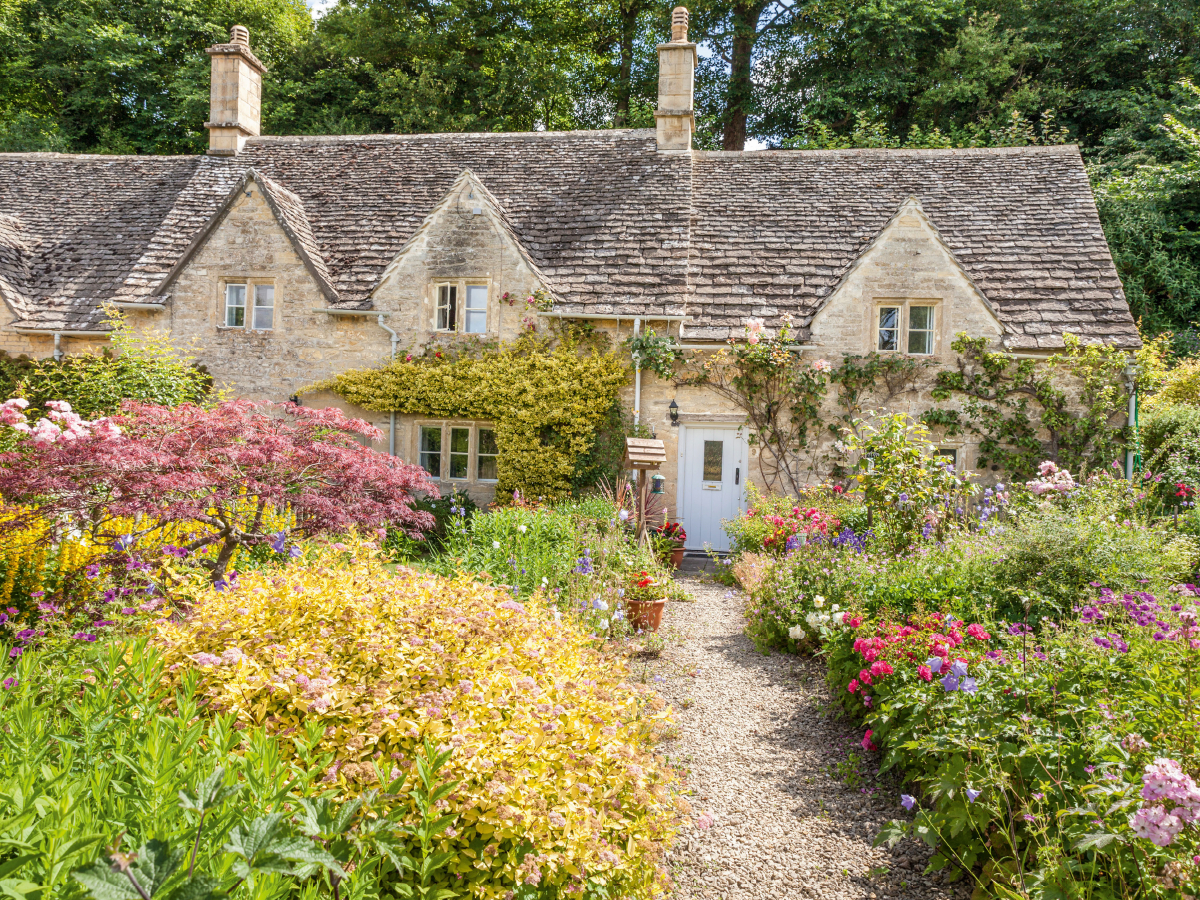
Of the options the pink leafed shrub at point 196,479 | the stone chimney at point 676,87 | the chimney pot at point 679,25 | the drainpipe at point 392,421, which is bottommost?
the pink leafed shrub at point 196,479

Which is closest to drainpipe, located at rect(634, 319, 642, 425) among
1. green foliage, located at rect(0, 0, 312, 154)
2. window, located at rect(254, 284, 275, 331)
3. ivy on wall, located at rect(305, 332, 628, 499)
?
ivy on wall, located at rect(305, 332, 628, 499)

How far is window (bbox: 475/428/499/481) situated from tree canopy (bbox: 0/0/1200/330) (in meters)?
14.4

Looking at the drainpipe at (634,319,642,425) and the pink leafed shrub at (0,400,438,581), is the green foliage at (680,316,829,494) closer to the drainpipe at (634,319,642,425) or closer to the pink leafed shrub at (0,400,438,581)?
the drainpipe at (634,319,642,425)

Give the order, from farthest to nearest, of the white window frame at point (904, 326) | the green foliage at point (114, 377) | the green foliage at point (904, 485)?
1. the white window frame at point (904, 326)
2. the green foliage at point (114, 377)
3. the green foliage at point (904, 485)

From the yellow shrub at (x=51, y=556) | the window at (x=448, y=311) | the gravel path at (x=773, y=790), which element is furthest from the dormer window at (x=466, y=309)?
the gravel path at (x=773, y=790)

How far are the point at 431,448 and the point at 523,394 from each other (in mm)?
2474

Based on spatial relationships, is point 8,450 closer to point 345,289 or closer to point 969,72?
point 345,289

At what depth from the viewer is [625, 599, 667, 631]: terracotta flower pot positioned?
25.6 feet

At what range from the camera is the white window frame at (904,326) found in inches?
517

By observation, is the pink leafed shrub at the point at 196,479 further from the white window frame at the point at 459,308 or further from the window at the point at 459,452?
the white window frame at the point at 459,308

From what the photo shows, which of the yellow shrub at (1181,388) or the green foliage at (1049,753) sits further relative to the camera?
the yellow shrub at (1181,388)

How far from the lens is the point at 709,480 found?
13.4m

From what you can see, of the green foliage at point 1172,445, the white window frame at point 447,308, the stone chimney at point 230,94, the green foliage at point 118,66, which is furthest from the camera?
the green foliage at point 118,66

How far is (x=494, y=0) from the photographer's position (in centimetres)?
2594
